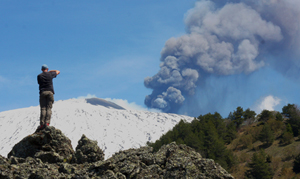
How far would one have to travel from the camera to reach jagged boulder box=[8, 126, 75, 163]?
11.1 m

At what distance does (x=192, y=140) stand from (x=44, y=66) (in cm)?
4777

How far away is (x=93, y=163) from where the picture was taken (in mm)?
9805

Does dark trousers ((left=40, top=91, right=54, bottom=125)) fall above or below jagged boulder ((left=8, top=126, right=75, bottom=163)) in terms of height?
above

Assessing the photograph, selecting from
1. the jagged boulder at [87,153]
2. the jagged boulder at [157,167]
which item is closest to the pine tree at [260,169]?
the jagged boulder at [157,167]

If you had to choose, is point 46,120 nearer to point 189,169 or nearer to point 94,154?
Answer: point 94,154

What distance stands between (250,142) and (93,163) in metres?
60.6

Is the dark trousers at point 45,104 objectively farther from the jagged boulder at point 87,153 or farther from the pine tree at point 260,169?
the pine tree at point 260,169

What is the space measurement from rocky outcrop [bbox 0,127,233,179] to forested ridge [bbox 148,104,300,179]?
40058mm

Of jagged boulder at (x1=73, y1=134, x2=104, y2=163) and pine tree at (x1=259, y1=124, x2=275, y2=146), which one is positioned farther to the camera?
pine tree at (x1=259, y1=124, x2=275, y2=146)

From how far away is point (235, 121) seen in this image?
81125 millimetres

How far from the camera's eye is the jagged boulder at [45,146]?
11.1 metres

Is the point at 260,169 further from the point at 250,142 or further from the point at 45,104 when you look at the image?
the point at 45,104

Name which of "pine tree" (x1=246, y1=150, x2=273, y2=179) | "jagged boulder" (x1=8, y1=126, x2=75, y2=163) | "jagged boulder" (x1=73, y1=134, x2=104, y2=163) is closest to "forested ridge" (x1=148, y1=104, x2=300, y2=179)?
"pine tree" (x1=246, y1=150, x2=273, y2=179)

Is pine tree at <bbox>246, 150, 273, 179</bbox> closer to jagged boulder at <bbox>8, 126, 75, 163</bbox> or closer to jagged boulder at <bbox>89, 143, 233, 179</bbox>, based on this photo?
jagged boulder at <bbox>89, 143, 233, 179</bbox>
